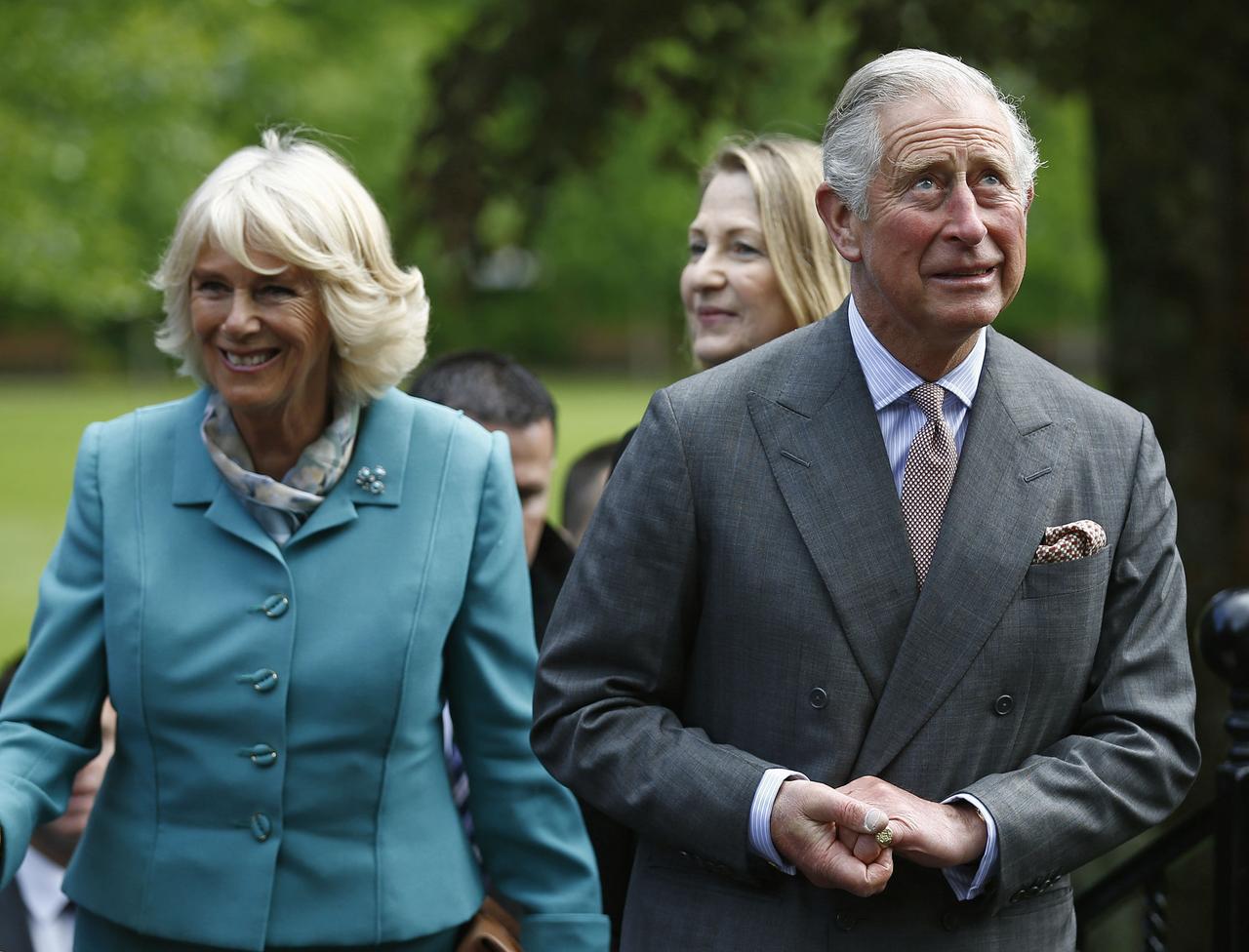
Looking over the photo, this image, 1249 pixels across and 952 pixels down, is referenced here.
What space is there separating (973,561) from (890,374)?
307 millimetres

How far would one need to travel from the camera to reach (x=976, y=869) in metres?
2.45

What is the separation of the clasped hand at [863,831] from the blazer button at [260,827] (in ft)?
3.10

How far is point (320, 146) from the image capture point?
11.1 feet

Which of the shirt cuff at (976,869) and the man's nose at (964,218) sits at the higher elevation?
the man's nose at (964,218)

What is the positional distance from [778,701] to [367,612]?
0.82 meters

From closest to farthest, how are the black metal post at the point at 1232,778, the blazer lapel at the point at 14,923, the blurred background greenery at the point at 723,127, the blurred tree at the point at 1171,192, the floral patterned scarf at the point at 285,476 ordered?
1. the floral patterned scarf at the point at 285,476
2. the black metal post at the point at 1232,778
3. the blazer lapel at the point at 14,923
4. the blurred tree at the point at 1171,192
5. the blurred background greenery at the point at 723,127

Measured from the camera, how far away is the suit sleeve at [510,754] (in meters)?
3.11

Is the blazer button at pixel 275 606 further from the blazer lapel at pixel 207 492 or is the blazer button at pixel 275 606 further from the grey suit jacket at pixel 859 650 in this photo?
the grey suit jacket at pixel 859 650

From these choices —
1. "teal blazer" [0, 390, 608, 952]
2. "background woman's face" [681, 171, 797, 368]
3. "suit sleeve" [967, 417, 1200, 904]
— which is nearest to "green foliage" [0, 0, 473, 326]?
"background woman's face" [681, 171, 797, 368]

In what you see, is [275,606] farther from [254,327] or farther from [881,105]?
[881,105]

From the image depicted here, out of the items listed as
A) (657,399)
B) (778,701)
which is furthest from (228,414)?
(778,701)

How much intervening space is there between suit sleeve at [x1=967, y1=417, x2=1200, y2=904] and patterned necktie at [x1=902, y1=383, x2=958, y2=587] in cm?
27

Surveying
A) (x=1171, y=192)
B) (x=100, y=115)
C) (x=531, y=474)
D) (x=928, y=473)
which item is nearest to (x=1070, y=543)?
(x=928, y=473)

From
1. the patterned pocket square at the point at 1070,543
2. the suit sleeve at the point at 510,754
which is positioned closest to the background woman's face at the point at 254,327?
the suit sleeve at the point at 510,754
